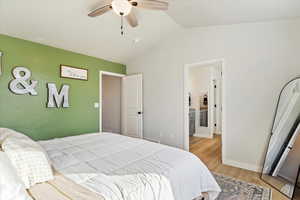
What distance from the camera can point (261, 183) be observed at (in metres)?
2.28

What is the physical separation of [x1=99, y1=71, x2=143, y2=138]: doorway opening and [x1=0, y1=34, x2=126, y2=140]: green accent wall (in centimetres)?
32

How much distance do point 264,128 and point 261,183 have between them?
0.88 meters

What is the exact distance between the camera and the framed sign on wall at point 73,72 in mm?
3343

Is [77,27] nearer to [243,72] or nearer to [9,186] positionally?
[9,186]

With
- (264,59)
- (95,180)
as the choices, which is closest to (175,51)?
(264,59)

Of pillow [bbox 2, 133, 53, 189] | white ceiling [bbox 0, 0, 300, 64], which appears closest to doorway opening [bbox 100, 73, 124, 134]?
white ceiling [bbox 0, 0, 300, 64]

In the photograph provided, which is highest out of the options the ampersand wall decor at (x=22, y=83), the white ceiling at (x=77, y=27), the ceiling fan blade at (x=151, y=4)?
the white ceiling at (x=77, y=27)

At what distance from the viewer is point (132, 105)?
4504mm

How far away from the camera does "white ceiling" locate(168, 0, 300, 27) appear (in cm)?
210

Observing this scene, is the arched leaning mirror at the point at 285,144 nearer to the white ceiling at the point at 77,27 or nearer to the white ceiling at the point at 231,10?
the white ceiling at the point at 231,10

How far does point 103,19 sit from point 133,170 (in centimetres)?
259

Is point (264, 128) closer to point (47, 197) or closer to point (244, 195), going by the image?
point (244, 195)

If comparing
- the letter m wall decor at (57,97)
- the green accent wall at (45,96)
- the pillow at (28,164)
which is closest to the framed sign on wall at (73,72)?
the green accent wall at (45,96)

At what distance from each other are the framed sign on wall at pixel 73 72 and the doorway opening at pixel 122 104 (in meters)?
0.46
